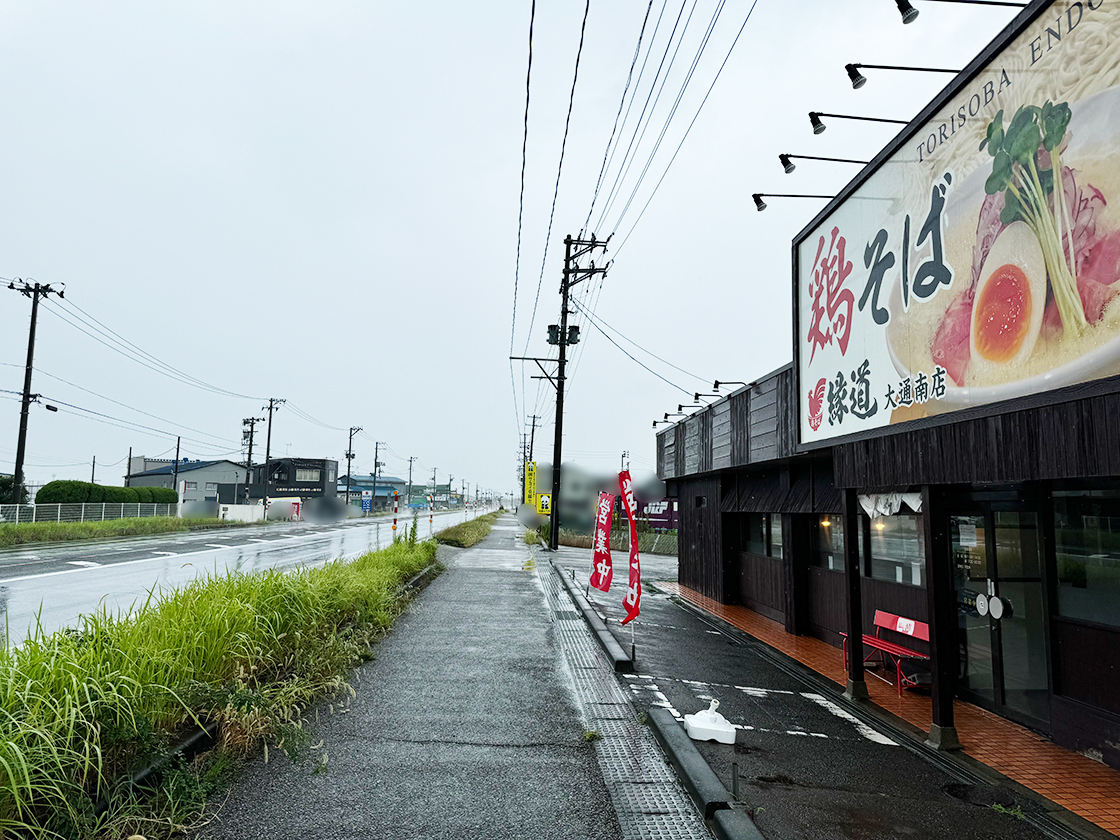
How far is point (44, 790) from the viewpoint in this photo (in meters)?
3.25

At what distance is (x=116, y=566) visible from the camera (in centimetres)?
1820

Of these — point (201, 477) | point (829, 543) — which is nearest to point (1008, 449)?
point (829, 543)

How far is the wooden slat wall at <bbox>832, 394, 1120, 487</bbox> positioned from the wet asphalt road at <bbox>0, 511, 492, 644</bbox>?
7156 mm

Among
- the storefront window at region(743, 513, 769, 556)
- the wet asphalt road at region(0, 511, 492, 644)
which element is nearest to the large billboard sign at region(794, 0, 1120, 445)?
the storefront window at region(743, 513, 769, 556)

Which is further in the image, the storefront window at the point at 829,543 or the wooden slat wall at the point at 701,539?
the wooden slat wall at the point at 701,539

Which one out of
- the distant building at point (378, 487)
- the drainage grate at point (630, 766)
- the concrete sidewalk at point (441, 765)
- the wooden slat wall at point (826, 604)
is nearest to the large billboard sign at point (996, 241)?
the wooden slat wall at point (826, 604)

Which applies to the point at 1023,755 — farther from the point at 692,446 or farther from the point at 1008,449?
the point at 692,446

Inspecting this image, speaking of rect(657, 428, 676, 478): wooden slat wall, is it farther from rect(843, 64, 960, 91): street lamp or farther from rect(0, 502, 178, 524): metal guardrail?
rect(0, 502, 178, 524): metal guardrail

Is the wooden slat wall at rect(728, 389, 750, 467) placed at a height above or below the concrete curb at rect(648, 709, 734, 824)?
above

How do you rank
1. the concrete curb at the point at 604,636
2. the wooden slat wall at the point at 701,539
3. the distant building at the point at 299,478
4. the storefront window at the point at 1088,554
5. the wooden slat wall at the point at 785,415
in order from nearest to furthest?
1. the storefront window at the point at 1088,554
2. the concrete curb at the point at 604,636
3. the wooden slat wall at the point at 785,415
4. the wooden slat wall at the point at 701,539
5. the distant building at the point at 299,478

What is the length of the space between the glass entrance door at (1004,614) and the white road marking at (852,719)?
1435mm

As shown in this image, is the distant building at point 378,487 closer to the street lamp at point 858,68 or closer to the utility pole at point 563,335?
the utility pole at point 563,335

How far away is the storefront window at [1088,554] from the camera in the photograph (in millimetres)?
5262

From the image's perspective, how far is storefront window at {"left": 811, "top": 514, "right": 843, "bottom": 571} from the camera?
986cm
